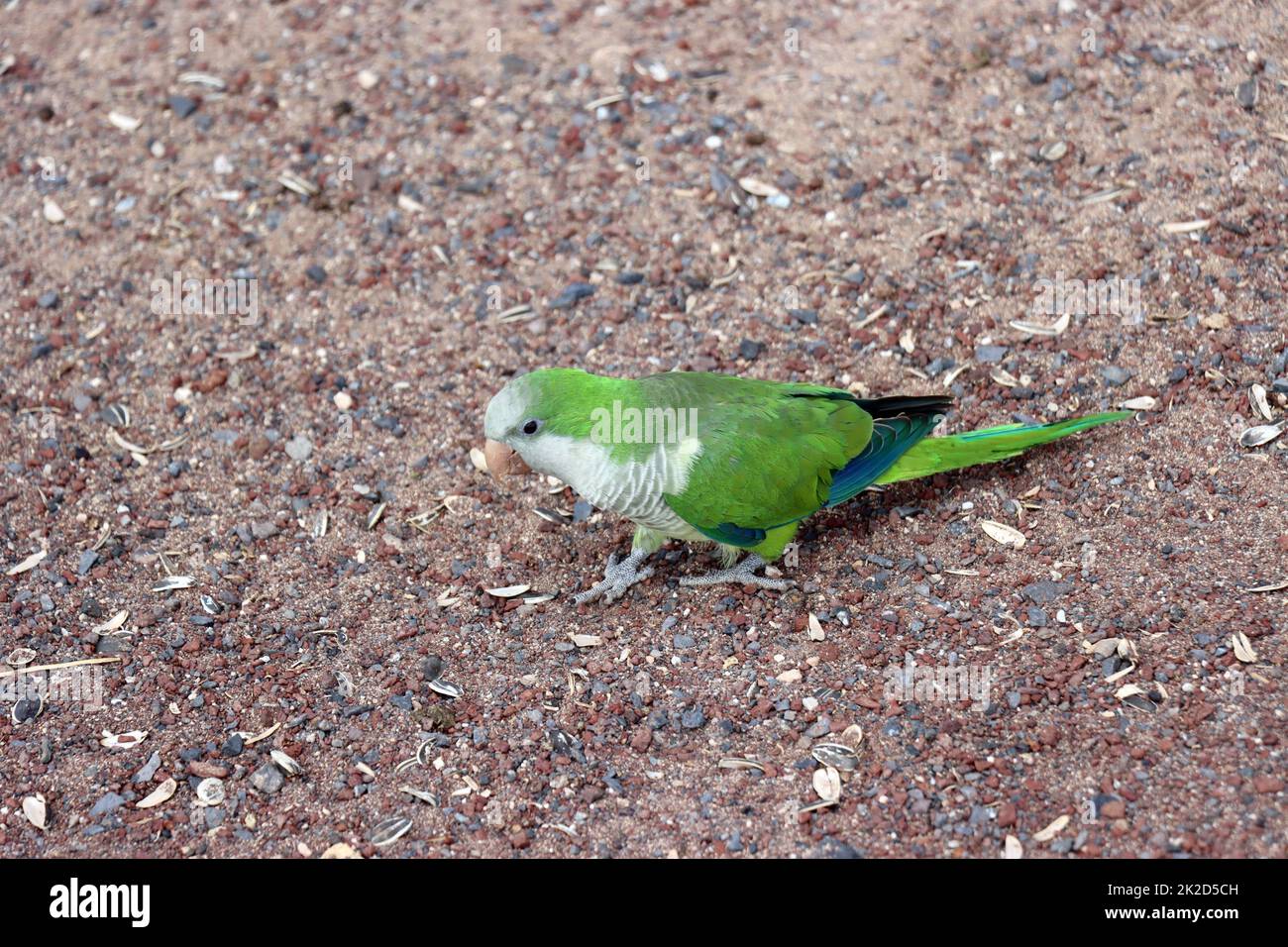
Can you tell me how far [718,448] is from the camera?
519cm

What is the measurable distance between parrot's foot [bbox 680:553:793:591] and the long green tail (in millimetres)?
735

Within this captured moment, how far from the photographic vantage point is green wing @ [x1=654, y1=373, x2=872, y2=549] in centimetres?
518

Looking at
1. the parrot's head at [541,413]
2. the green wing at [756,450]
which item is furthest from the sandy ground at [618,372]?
the parrot's head at [541,413]

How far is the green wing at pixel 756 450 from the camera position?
5176mm

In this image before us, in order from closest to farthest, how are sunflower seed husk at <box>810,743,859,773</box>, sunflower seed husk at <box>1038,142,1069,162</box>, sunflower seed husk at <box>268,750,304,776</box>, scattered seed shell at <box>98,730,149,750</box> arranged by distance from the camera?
sunflower seed husk at <box>810,743,859,773</box> < sunflower seed husk at <box>268,750,304,776</box> < scattered seed shell at <box>98,730,149,750</box> < sunflower seed husk at <box>1038,142,1069,162</box>

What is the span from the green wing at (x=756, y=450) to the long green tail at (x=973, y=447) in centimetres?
34

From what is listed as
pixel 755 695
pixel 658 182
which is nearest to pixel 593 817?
pixel 755 695

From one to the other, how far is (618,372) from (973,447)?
2159mm

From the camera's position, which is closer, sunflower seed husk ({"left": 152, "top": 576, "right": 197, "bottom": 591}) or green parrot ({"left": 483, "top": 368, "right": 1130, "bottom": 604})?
green parrot ({"left": 483, "top": 368, "right": 1130, "bottom": 604})

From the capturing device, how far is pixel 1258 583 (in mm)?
4969

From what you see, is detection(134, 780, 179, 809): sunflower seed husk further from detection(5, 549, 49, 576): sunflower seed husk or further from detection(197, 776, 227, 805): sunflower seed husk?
detection(5, 549, 49, 576): sunflower seed husk

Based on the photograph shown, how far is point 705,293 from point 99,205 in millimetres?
4439

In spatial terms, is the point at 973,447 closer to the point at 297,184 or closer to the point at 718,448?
the point at 718,448

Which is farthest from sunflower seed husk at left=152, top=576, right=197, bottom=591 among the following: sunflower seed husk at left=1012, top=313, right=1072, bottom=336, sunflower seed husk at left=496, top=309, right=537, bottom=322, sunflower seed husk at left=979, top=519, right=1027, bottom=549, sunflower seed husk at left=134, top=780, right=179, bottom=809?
sunflower seed husk at left=1012, top=313, right=1072, bottom=336
